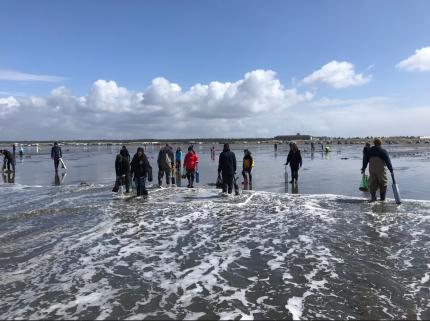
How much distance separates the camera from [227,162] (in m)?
15.2

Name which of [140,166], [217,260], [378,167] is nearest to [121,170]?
[140,166]

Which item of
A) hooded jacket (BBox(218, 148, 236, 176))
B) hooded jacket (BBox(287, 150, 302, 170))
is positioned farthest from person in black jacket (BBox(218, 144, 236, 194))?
hooded jacket (BBox(287, 150, 302, 170))

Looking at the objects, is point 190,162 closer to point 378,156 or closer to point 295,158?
point 295,158

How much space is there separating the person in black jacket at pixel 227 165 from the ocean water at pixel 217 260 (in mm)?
1616

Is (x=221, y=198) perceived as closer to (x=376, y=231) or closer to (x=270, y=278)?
(x=376, y=231)

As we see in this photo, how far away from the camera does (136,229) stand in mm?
10297

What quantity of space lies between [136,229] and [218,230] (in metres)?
2.14

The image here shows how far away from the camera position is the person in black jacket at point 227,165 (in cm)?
1506

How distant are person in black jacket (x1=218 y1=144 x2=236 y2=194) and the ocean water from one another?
5.30 ft

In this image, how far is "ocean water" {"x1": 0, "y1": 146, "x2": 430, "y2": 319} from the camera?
18.1ft

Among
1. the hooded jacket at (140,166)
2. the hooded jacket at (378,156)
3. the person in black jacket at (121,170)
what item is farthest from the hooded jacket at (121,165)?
the hooded jacket at (378,156)

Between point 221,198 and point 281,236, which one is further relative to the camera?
point 221,198

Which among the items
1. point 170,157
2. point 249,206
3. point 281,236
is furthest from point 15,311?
point 170,157

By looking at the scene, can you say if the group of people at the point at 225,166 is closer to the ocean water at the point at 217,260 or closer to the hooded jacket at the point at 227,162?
the hooded jacket at the point at 227,162
